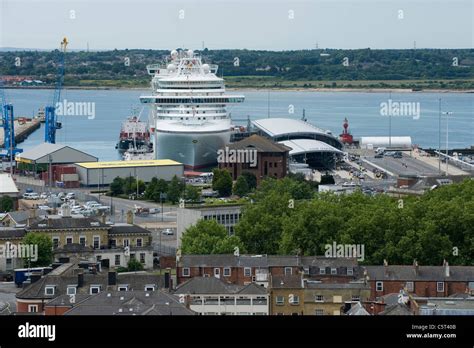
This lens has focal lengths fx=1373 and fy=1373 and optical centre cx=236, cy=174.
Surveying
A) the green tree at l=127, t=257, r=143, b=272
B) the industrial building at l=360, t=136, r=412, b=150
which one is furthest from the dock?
the green tree at l=127, t=257, r=143, b=272

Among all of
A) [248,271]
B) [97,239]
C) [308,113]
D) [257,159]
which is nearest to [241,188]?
[257,159]

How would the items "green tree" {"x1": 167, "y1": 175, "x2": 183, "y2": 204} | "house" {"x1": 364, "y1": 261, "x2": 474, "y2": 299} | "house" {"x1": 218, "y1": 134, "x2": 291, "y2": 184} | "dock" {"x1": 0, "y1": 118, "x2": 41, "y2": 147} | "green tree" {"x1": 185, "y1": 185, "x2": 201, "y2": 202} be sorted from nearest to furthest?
"house" {"x1": 364, "y1": 261, "x2": 474, "y2": 299} → "green tree" {"x1": 185, "y1": 185, "x2": 201, "y2": 202} → "green tree" {"x1": 167, "y1": 175, "x2": 183, "y2": 204} → "house" {"x1": 218, "y1": 134, "x2": 291, "y2": 184} → "dock" {"x1": 0, "y1": 118, "x2": 41, "y2": 147}

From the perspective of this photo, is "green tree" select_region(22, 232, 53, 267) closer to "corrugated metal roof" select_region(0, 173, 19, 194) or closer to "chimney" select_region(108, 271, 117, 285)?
"chimney" select_region(108, 271, 117, 285)

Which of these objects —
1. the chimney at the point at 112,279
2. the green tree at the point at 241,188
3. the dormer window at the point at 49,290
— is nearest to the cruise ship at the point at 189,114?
the green tree at the point at 241,188

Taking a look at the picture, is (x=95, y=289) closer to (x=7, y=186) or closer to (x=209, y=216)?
(x=209, y=216)

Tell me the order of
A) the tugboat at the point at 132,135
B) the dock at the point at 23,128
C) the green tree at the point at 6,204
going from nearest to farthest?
the green tree at the point at 6,204, the tugboat at the point at 132,135, the dock at the point at 23,128

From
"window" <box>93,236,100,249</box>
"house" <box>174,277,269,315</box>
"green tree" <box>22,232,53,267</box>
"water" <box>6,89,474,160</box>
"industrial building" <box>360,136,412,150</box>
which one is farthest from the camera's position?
"water" <box>6,89,474,160</box>

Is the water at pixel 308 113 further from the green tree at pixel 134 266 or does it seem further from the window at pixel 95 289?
the window at pixel 95 289
